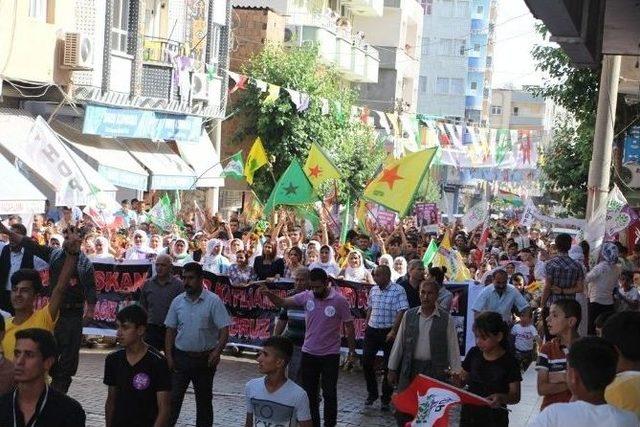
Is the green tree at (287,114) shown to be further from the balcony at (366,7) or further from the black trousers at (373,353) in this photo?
the black trousers at (373,353)

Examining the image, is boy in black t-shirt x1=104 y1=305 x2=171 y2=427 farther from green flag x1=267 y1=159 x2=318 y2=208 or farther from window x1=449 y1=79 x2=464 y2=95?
window x1=449 y1=79 x2=464 y2=95

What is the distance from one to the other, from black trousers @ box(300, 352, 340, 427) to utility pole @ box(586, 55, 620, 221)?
385 inches

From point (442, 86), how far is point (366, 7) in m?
46.8

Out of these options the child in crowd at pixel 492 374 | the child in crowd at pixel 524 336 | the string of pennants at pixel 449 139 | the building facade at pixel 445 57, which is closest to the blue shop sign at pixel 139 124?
the string of pennants at pixel 449 139

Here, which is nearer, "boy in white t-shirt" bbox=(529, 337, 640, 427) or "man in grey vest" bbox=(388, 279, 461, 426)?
"boy in white t-shirt" bbox=(529, 337, 640, 427)

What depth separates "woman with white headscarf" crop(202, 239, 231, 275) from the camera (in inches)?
742

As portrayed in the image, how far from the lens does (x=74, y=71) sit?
1056 inches

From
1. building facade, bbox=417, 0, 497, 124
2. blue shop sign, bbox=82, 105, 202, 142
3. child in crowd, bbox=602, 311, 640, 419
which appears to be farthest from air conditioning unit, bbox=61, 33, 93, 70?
building facade, bbox=417, 0, 497, 124

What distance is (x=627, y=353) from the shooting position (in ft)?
21.2

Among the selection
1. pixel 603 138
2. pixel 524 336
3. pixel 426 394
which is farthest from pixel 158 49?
pixel 426 394

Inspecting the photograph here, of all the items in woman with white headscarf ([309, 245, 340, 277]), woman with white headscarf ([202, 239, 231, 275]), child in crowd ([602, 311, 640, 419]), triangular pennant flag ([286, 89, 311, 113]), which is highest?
triangular pennant flag ([286, 89, 311, 113])

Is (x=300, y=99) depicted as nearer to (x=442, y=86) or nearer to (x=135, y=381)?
(x=135, y=381)

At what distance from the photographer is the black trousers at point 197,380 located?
1120 centimetres

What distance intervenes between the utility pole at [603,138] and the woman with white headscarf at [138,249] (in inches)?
274
